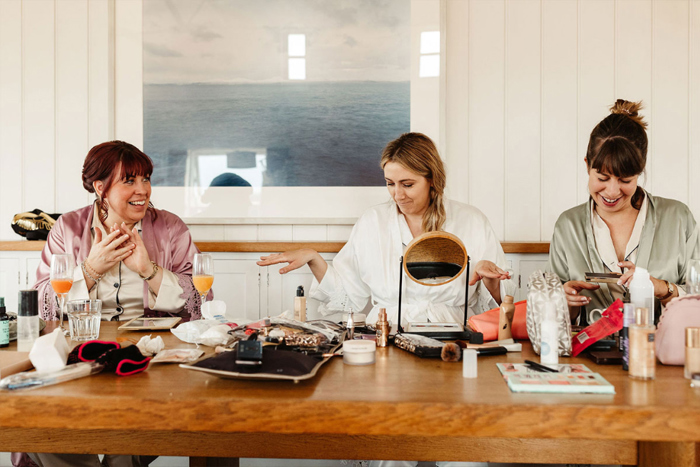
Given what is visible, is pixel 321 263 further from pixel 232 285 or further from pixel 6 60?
pixel 6 60

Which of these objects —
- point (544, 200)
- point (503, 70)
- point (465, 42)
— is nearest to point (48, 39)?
point (465, 42)

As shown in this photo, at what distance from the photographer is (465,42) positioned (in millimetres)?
2854

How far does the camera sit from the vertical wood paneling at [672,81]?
2.78m

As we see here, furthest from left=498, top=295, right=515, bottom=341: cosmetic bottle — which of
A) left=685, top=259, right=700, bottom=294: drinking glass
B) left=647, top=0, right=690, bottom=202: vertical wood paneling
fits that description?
left=647, top=0, right=690, bottom=202: vertical wood paneling

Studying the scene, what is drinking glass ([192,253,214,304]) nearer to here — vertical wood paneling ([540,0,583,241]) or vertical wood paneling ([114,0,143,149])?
vertical wood paneling ([114,0,143,149])

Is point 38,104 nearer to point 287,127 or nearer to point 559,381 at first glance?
point 287,127

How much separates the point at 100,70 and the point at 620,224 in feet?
8.64

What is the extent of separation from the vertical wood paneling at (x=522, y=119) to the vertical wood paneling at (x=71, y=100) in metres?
2.22

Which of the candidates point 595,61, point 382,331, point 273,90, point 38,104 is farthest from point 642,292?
point 38,104

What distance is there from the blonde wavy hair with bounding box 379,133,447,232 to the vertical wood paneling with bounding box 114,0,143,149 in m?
1.48

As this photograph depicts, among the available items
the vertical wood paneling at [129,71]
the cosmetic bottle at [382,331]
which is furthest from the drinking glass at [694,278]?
the vertical wood paneling at [129,71]

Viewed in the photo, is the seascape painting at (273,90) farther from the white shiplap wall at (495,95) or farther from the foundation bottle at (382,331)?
the foundation bottle at (382,331)

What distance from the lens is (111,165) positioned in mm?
2172

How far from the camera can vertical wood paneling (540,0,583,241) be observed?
2811 millimetres
